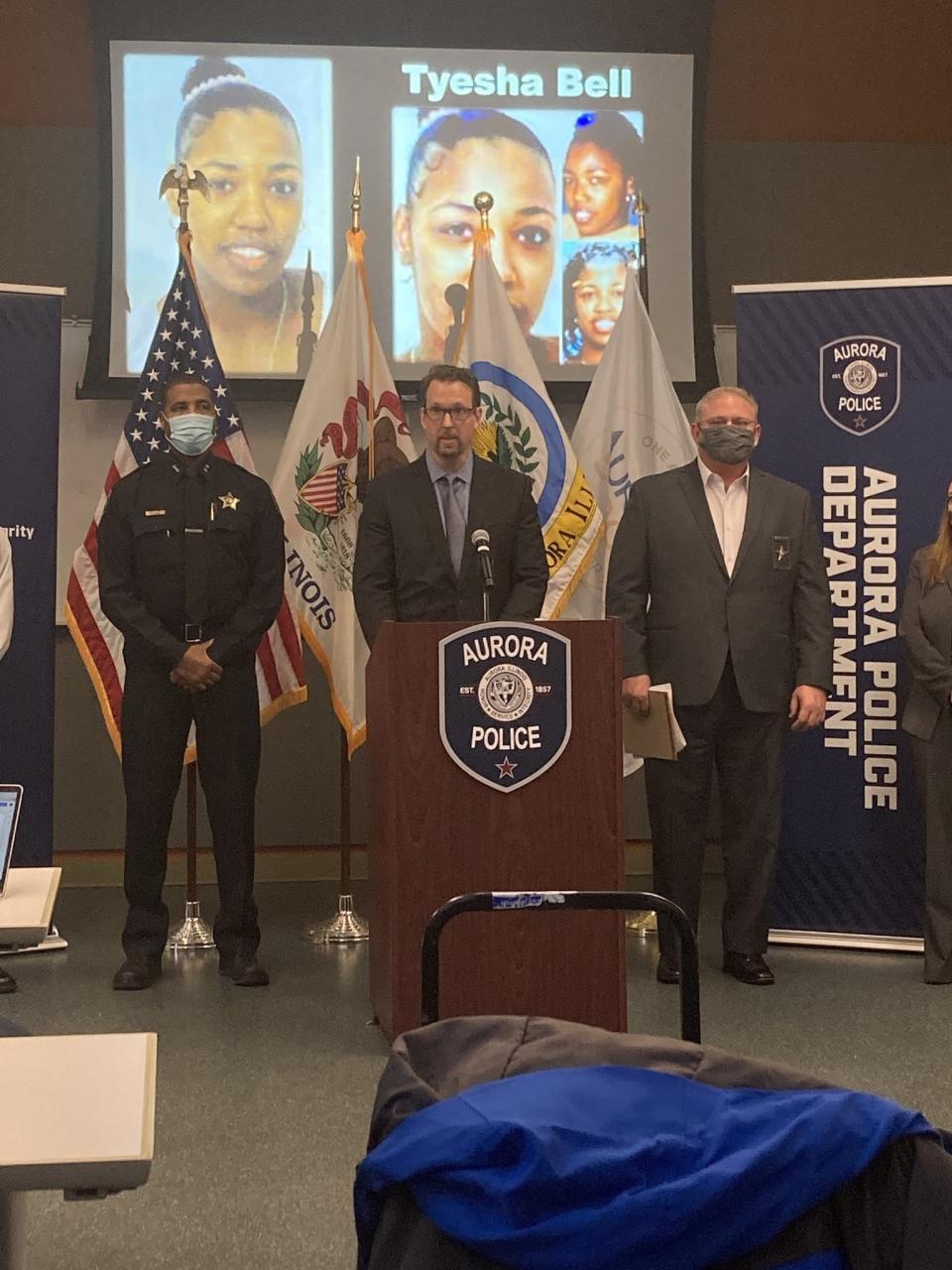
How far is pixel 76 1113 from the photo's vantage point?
1.44 meters

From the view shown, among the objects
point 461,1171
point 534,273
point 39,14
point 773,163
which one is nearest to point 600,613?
point 534,273

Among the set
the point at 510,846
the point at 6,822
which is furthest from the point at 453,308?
the point at 6,822

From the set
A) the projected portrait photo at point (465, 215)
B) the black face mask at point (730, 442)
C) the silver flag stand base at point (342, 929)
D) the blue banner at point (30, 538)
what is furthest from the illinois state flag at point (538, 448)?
the blue banner at point (30, 538)

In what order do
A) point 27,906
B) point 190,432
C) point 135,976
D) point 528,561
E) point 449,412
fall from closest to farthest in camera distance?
point 27,906
point 449,412
point 528,561
point 135,976
point 190,432

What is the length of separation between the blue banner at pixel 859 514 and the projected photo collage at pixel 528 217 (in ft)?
4.34

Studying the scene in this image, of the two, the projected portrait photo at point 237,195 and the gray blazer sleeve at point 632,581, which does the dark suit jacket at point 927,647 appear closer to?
the gray blazer sleeve at point 632,581

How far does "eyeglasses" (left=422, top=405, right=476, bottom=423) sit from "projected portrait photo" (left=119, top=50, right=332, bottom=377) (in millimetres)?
2081

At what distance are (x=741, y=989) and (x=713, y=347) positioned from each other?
2.95 meters

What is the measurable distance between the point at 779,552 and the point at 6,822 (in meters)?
3.02

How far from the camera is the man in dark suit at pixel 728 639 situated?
4.89 m

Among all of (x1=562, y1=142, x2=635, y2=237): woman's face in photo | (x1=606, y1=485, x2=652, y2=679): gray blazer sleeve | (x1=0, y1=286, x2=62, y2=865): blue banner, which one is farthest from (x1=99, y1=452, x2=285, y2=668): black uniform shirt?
(x1=562, y1=142, x2=635, y2=237): woman's face in photo

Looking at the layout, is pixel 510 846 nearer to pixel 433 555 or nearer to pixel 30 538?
pixel 433 555

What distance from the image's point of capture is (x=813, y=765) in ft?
17.7

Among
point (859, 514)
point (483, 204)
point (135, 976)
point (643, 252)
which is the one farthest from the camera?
point (643, 252)
